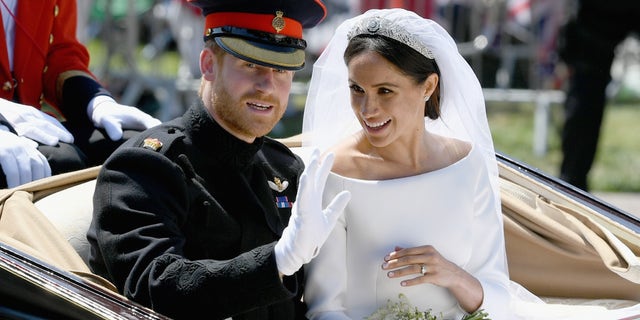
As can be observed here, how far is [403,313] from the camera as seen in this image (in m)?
2.76

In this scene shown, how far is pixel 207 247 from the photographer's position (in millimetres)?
2633

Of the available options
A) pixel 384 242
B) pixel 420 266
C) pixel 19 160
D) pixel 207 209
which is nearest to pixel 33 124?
pixel 19 160

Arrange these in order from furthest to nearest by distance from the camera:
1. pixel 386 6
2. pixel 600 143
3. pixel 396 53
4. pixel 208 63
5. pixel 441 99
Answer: pixel 600 143, pixel 386 6, pixel 441 99, pixel 396 53, pixel 208 63

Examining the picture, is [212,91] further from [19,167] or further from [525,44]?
[525,44]

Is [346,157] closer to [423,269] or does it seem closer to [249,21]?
[423,269]

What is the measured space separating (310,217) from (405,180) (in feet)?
2.51

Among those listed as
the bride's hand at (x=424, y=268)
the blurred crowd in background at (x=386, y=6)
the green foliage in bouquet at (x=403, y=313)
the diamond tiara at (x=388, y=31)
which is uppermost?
the diamond tiara at (x=388, y=31)

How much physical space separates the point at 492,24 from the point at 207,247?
30.7 ft

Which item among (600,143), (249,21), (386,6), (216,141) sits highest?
(249,21)

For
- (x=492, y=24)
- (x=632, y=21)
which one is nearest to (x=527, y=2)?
(x=492, y=24)

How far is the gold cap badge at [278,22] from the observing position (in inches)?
105

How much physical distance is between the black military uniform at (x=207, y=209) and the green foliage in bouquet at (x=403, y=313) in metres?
0.23

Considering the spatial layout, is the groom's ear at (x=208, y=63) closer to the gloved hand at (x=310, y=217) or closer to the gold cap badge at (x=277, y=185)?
the gold cap badge at (x=277, y=185)

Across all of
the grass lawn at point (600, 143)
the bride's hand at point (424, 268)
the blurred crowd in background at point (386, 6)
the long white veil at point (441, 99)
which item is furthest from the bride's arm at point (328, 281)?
the blurred crowd in background at point (386, 6)
